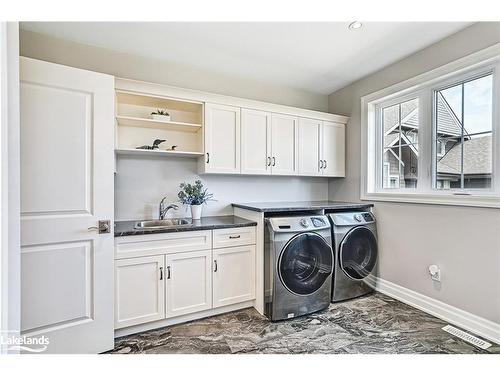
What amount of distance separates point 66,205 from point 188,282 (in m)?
1.11

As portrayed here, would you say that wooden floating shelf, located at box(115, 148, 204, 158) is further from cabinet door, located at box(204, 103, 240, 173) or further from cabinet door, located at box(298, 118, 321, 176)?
cabinet door, located at box(298, 118, 321, 176)

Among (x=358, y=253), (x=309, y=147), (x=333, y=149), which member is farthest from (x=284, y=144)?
(x=358, y=253)

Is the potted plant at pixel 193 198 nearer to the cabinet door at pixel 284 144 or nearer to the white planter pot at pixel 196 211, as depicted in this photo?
the white planter pot at pixel 196 211

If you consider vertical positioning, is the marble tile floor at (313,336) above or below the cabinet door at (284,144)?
below

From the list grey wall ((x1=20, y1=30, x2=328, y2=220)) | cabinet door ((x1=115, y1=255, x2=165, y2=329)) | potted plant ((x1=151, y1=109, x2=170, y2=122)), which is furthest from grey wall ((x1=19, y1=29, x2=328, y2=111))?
cabinet door ((x1=115, y1=255, x2=165, y2=329))

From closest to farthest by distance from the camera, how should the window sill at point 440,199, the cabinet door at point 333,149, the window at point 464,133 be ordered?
the window sill at point 440,199 → the window at point 464,133 → the cabinet door at point 333,149

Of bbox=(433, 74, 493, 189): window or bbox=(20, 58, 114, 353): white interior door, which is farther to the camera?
bbox=(433, 74, 493, 189): window

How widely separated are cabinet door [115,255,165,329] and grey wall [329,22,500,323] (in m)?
2.39

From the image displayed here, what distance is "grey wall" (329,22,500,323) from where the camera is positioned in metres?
1.88

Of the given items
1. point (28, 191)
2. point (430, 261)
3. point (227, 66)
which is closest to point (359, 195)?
point (430, 261)


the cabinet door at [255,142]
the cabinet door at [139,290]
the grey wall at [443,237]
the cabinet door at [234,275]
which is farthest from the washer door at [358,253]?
the cabinet door at [139,290]

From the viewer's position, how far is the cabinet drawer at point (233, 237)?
2.21 m
